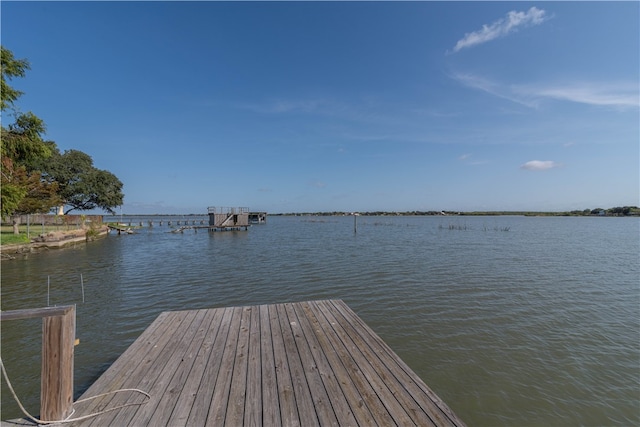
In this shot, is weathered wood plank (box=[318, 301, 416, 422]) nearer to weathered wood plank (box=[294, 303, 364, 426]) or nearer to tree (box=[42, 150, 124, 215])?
weathered wood plank (box=[294, 303, 364, 426])

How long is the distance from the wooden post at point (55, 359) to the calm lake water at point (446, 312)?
2883mm

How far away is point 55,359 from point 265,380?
222cm

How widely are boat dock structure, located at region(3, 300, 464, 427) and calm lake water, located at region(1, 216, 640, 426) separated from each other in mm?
1971

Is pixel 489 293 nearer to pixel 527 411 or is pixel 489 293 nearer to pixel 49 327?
pixel 527 411

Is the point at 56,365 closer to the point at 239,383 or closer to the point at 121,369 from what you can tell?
the point at 121,369

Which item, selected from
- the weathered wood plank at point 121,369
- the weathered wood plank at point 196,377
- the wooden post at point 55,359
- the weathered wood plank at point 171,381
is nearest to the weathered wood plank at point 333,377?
the weathered wood plank at point 196,377

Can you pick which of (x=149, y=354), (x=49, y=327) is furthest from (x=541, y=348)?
(x=49, y=327)

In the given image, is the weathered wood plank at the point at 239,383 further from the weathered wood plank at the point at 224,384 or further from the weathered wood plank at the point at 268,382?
the weathered wood plank at the point at 268,382

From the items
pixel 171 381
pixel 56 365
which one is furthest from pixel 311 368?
pixel 56 365

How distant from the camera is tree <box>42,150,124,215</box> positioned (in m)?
39.0

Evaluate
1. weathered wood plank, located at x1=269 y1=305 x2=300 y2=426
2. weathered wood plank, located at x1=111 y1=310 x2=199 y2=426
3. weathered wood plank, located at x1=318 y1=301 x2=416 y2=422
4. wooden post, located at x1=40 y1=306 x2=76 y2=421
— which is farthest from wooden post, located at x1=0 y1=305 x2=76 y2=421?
weathered wood plank, located at x1=318 y1=301 x2=416 y2=422

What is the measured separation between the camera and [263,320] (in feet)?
17.9

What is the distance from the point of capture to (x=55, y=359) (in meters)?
2.59

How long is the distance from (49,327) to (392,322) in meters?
7.23
